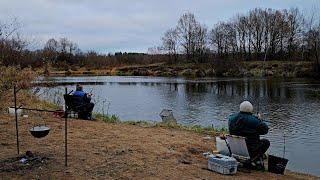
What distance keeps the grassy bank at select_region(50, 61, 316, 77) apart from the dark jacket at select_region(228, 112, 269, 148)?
4735 cm

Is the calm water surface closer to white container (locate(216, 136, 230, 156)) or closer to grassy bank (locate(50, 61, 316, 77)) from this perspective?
white container (locate(216, 136, 230, 156))

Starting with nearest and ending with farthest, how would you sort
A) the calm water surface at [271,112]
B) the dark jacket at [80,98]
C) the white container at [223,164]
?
the white container at [223,164] → the calm water surface at [271,112] → the dark jacket at [80,98]

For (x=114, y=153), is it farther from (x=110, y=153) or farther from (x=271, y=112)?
(x=271, y=112)

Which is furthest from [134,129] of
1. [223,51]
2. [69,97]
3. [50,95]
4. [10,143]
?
[223,51]

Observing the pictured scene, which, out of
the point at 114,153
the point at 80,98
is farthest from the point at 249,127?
the point at 80,98

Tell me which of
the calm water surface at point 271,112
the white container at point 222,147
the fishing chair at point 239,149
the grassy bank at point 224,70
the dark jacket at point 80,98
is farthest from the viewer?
the grassy bank at point 224,70

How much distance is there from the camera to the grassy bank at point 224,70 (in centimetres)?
6175

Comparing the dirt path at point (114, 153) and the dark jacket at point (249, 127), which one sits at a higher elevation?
the dark jacket at point (249, 127)

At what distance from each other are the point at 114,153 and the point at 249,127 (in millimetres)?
2773

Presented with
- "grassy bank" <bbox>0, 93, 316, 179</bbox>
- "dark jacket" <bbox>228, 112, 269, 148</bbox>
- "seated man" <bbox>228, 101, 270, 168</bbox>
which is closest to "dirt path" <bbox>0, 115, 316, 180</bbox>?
"grassy bank" <bbox>0, 93, 316, 179</bbox>

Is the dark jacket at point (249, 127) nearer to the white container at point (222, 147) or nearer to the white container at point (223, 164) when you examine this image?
the white container at point (222, 147)

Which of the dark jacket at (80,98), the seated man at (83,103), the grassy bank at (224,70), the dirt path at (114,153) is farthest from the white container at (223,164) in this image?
the grassy bank at (224,70)

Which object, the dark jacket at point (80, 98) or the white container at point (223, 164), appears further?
the dark jacket at point (80, 98)

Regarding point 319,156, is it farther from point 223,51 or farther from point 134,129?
point 223,51
